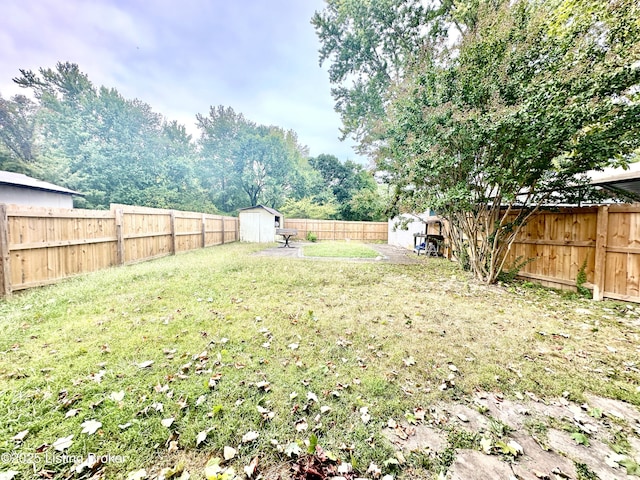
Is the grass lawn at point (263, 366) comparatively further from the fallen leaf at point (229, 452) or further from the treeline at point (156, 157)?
the treeline at point (156, 157)

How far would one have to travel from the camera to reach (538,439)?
1.63 m

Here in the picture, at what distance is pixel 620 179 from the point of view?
17.5 ft

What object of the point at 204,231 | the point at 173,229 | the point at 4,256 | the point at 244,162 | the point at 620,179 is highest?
the point at 244,162

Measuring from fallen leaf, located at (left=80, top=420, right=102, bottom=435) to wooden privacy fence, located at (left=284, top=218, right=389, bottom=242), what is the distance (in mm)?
18460

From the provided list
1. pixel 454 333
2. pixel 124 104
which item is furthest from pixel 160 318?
pixel 124 104

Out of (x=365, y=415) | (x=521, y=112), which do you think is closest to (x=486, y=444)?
(x=365, y=415)

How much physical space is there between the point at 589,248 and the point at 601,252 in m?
0.27

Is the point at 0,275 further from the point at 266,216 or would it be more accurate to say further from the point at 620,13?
the point at 266,216

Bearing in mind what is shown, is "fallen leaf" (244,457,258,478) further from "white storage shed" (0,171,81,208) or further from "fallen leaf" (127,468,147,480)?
"white storage shed" (0,171,81,208)

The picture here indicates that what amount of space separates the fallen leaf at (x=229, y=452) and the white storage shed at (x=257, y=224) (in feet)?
49.8

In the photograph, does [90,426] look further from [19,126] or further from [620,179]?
[19,126]

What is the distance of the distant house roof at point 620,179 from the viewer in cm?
526

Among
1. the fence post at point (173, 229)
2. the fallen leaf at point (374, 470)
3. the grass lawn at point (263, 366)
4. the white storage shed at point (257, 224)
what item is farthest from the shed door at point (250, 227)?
the fallen leaf at point (374, 470)

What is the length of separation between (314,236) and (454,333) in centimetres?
1603
